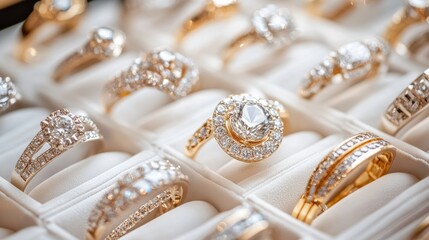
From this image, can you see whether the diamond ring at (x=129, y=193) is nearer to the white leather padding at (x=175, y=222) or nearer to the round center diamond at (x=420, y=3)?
the white leather padding at (x=175, y=222)

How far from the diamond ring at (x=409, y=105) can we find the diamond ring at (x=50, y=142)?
0.50m

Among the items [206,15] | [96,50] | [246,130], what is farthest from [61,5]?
[246,130]

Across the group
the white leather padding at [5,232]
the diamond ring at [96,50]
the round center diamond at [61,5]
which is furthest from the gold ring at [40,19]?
the white leather padding at [5,232]

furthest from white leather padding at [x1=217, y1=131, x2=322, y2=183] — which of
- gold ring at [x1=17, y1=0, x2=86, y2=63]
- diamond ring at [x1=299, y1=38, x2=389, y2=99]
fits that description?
gold ring at [x1=17, y1=0, x2=86, y2=63]

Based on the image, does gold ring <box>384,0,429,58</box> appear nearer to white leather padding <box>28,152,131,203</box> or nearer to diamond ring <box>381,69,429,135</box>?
diamond ring <box>381,69,429,135</box>

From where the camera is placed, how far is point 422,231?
1153mm

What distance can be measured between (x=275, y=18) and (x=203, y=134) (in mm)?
383

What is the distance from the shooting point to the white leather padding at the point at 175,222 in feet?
3.90

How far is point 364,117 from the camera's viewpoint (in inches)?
56.8

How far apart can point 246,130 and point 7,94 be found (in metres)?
0.44

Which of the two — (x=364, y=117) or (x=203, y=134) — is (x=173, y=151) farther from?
(x=364, y=117)

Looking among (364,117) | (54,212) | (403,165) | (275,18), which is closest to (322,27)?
(275,18)

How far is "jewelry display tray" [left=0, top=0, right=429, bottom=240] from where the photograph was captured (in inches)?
47.2

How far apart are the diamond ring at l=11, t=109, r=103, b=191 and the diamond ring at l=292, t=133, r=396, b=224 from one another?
0.37 m
